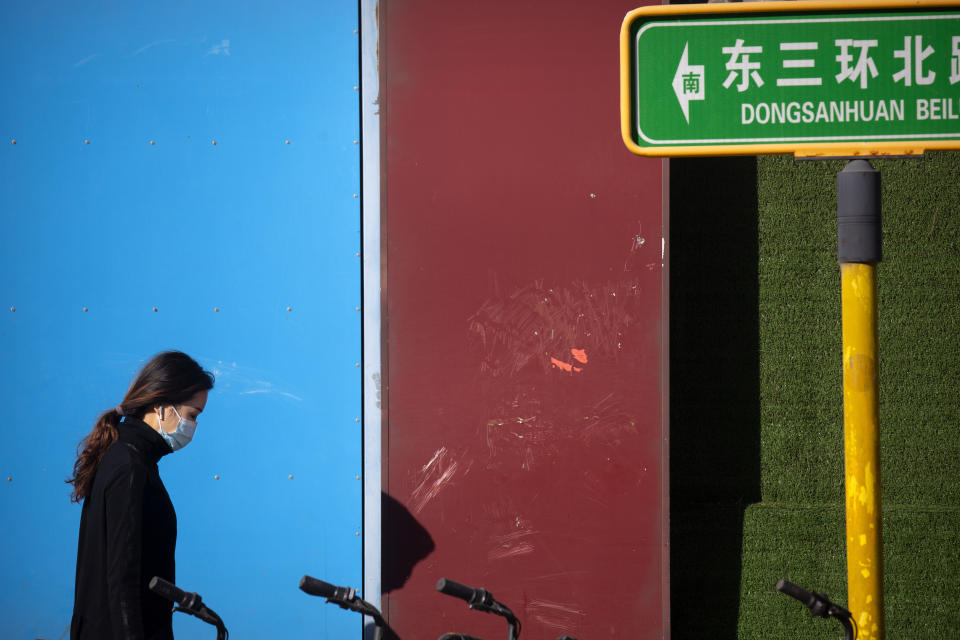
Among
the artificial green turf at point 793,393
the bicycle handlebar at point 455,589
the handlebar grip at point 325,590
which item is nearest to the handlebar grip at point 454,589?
the bicycle handlebar at point 455,589

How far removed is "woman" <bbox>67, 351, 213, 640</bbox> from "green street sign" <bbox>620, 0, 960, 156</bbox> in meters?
2.03

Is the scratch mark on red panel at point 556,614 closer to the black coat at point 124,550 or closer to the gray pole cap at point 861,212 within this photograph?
the black coat at point 124,550

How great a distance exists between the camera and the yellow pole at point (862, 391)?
2.09 meters

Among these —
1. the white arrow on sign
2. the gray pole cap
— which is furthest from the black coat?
the gray pole cap

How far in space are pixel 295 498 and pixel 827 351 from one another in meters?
3.04

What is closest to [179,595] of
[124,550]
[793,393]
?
[124,550]

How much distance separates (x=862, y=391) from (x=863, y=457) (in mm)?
182

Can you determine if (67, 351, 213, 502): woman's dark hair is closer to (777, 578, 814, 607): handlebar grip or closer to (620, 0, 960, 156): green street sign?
(620, 0, 960, 156): green street sign

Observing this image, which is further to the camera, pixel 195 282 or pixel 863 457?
pixel 195 282

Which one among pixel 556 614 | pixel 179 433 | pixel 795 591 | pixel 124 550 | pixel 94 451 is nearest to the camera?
pixel 795 591

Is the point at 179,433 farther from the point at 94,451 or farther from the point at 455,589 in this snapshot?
the point at 455,589

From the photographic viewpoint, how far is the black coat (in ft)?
8.49

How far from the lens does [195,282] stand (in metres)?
3.74

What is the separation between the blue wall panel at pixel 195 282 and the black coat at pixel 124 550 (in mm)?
951
